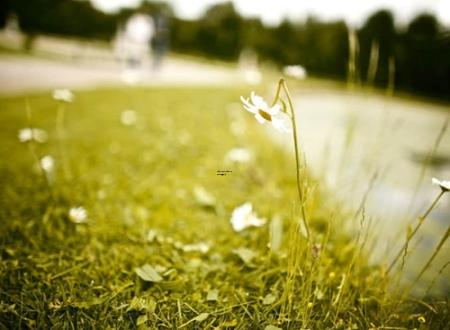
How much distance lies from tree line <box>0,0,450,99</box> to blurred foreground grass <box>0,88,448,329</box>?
10.3 meters

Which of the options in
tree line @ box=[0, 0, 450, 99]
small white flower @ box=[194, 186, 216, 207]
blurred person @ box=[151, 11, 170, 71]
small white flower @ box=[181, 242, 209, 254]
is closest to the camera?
small white flower @ box=[181, 242, 209, 254]

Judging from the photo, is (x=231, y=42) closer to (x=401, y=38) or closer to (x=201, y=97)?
(x=401, y=38)

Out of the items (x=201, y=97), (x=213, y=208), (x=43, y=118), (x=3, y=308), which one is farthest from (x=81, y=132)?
(x=201, y=97)

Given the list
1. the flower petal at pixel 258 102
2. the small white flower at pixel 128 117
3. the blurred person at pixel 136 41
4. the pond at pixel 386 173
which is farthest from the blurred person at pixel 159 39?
the flower petal at pixel 258 102

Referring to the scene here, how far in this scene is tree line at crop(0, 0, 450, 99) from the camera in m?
14.0

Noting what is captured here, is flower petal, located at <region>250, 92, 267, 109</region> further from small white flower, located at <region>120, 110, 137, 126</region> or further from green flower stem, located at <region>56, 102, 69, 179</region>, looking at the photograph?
small white flower, located at <region>120, 110, 137, 126</region>

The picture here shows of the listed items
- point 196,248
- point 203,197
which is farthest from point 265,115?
point 203,197

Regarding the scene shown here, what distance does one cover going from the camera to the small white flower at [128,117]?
3279 mm

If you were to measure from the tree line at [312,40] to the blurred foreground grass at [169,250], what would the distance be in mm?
10339

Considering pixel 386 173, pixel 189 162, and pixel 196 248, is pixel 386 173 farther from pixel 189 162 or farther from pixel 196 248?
pixel 189 162

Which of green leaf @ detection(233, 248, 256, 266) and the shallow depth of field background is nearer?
green leaf @ detection(233, 248, 256, 266)

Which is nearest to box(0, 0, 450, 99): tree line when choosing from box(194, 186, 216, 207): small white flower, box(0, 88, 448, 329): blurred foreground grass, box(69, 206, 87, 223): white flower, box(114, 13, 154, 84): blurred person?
box(114, 13, 154, 84): blurred person

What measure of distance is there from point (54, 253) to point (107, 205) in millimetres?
450

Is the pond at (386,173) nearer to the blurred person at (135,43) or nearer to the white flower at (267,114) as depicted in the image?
the white flower at (267,114)
